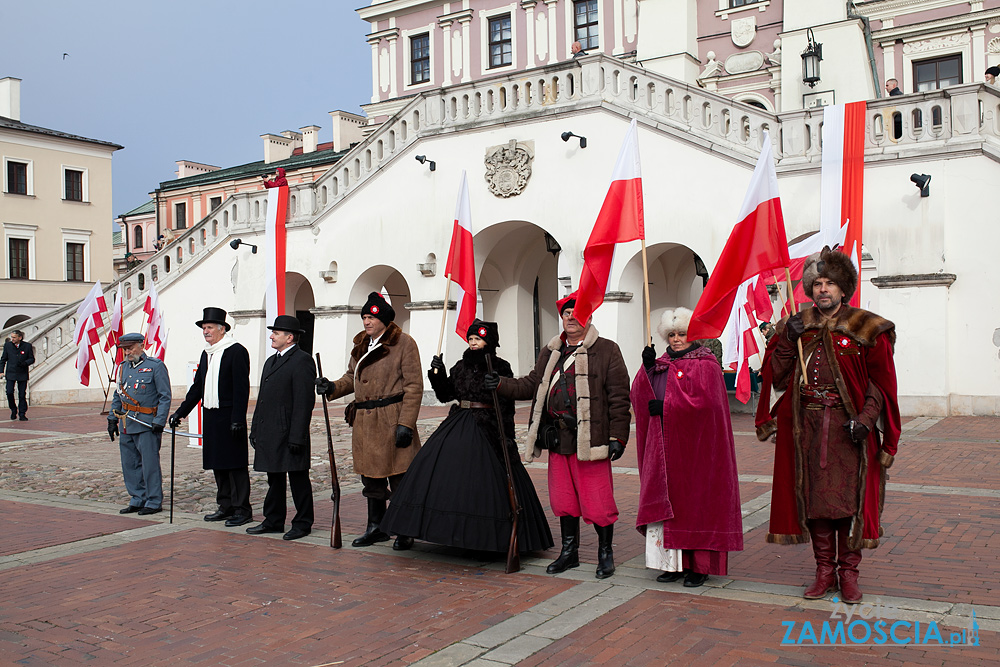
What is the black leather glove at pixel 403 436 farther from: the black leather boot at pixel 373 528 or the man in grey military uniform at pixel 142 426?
the man in grey military uniform at pixel 142 426

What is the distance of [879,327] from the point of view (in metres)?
5.21

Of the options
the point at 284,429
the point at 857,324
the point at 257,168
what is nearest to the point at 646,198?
the point at 284,429

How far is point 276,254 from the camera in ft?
43.2

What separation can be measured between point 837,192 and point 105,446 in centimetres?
1258

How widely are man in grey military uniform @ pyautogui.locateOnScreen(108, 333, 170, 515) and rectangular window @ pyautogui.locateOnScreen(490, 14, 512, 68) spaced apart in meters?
26.3

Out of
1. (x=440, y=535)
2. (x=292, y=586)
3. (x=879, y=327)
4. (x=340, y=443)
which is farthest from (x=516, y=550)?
(x=340, y=443)

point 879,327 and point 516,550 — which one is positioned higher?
point 879,327

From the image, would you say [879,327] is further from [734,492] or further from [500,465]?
[500,465]

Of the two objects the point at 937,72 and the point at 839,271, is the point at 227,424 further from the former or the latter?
the point at 937,72

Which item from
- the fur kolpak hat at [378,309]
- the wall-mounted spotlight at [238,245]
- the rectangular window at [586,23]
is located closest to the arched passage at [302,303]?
the wall-mounted spotlight at [238,245]

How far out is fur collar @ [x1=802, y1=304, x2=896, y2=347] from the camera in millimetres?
5223

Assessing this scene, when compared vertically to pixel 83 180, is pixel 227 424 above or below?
below

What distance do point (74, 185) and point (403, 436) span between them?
41281 mm

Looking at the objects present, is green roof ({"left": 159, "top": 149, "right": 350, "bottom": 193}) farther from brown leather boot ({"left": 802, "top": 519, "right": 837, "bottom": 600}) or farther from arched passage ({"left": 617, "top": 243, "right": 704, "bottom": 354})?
brown leather boot ({"left": 802, "top": 519, "right": 837, "bottom": 600})
